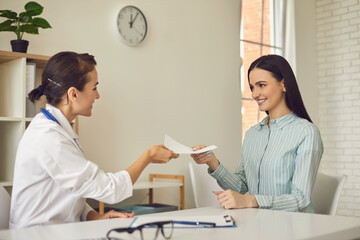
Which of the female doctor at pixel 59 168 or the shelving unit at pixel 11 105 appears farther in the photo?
the shelving unit at pixel 11 105

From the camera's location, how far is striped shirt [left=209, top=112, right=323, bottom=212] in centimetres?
222

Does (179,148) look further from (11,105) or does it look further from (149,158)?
(11,105)

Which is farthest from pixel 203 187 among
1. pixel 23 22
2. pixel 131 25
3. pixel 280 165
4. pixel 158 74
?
pixel 23 22

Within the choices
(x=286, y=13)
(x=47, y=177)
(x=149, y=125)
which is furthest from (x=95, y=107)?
(x=286, y=13)

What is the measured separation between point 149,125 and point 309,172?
241cm

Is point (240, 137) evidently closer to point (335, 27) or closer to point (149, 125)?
point (149, 125)

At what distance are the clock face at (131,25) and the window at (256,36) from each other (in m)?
1.67

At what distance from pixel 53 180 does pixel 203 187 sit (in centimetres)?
271

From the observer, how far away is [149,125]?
14.6ft

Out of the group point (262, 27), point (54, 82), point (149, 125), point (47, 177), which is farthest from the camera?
point (262, 27)

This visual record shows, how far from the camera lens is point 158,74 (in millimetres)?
4570

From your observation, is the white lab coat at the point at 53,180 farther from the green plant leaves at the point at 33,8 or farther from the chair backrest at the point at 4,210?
the green plant leaves at the point at 33,8

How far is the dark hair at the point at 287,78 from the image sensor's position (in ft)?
8.10

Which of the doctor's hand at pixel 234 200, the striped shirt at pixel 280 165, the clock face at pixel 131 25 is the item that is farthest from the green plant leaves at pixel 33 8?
the doctor's hand at pixel 234 200
